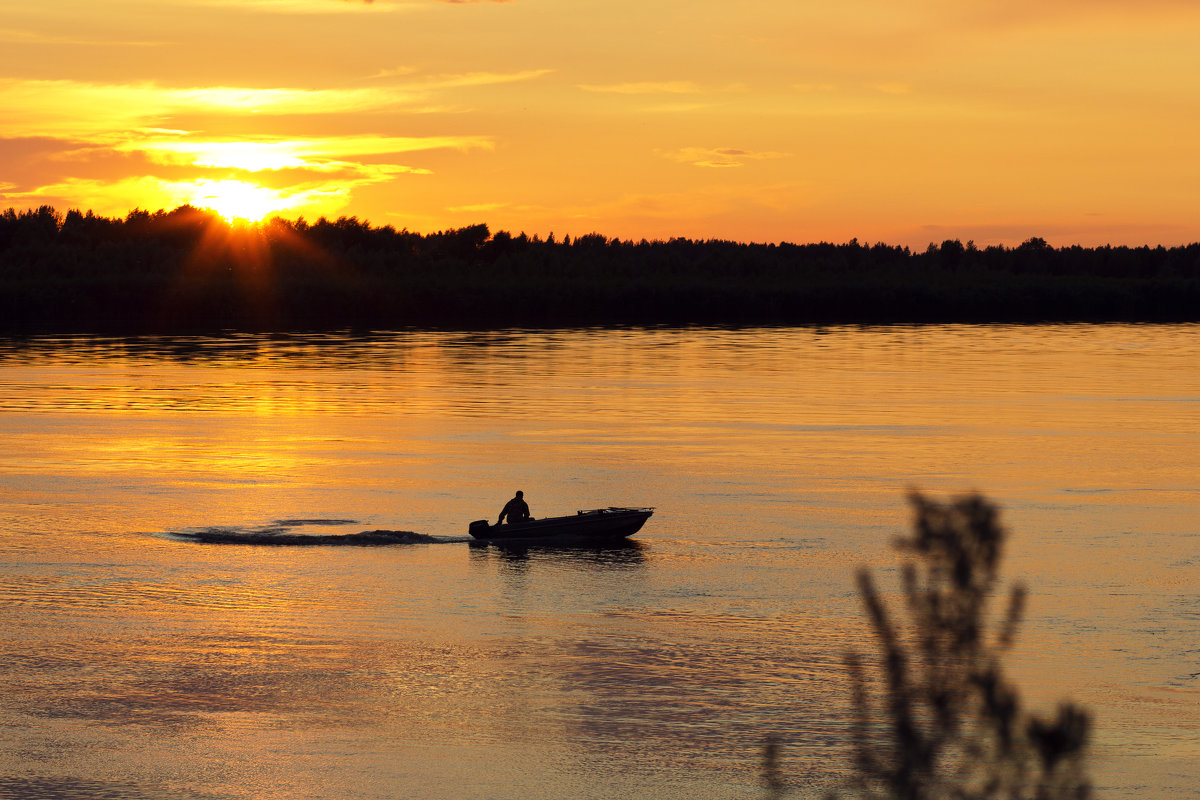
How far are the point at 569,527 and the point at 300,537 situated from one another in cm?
578

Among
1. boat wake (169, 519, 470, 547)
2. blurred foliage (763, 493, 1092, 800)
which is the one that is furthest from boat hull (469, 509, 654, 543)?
blurred foliage (763, 493, 1092, 800)

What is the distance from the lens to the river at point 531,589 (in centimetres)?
1623

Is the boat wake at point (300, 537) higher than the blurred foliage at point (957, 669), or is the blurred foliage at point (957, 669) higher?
the blurred foliage at point (957, 669)

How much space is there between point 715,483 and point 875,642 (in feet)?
55.1

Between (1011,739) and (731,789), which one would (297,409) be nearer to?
(731,789)

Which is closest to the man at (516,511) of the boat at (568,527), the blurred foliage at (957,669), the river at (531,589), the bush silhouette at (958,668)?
the boat at (568,527)

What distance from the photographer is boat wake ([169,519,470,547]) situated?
3011 centimetres

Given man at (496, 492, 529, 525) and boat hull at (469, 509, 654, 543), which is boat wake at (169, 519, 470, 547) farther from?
man at (496, 492, 529, 525)

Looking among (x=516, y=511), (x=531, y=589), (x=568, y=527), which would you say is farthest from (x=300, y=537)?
(x=531, y=589)

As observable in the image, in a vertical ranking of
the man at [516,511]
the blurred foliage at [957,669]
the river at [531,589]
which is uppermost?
the blurred foliage at [957,669]

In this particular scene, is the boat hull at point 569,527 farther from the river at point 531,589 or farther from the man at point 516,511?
the river at point 531,589

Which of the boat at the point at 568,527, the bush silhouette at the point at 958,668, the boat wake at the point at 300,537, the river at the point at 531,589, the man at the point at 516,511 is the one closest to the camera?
the bush silhouette at the point at 958,668

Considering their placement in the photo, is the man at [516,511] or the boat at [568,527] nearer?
the boat at [568,527]

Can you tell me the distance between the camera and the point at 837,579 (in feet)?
86.6
